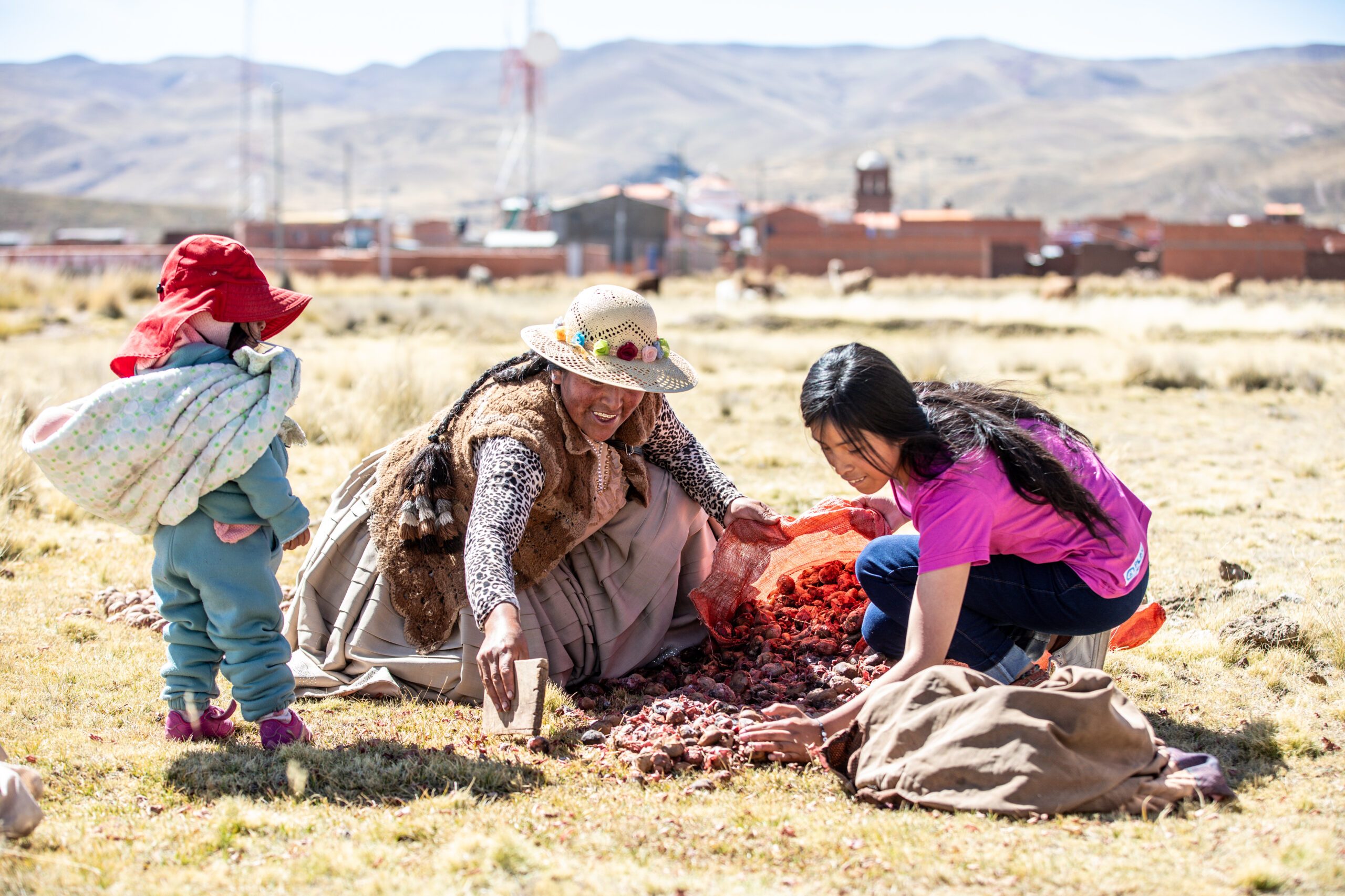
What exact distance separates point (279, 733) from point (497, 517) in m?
0.87

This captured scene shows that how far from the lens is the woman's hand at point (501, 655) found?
3012 mm

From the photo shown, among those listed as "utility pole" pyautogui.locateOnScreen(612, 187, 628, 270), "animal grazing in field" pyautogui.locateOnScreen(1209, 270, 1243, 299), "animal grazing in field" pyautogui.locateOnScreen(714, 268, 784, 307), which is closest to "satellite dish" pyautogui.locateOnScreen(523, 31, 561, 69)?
"utility pole" pyautogui.locateOnScreen(612, 187, 628, 270)

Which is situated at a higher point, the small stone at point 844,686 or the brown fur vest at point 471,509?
the brown fur vest at point 471,509

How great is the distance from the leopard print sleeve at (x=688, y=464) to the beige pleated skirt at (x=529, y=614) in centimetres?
5

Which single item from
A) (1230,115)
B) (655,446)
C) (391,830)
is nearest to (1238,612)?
(655,446)

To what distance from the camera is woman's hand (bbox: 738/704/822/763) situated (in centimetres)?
315

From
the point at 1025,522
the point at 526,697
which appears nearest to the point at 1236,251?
the point at 1025,522

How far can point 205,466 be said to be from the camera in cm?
301

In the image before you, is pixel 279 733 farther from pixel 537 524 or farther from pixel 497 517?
pixel 537 524

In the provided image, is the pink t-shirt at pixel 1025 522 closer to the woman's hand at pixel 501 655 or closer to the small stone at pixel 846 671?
the small stone at pixel 846 671

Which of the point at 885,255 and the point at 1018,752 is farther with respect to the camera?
the point at 885,255

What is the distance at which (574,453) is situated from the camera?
3.76 m

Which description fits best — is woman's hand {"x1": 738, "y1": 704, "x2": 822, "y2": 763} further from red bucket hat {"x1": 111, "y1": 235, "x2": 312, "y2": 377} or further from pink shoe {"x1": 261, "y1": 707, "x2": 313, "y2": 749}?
red bucket hat {"x1": 111, "y1": 235, "x2": 312, "y2": 377}

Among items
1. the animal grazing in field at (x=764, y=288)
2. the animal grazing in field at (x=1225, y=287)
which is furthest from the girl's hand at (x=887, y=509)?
the animal grazing in field at (x=1225, y=287)
